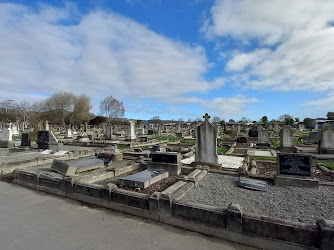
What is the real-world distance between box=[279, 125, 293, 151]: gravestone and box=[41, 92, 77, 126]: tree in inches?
2093

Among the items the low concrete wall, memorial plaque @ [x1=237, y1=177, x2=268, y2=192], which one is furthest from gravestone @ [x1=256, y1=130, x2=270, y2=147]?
the low concrete wall

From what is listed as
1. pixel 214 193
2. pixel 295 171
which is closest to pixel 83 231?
pixel 214 193

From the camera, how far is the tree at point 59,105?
2076 inches

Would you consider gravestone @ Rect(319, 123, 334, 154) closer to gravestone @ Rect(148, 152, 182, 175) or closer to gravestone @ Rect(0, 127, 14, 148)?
gravestone @ Rect(148, 152, 182, 175)

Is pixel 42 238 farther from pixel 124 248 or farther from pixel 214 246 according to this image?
pixel 214 246

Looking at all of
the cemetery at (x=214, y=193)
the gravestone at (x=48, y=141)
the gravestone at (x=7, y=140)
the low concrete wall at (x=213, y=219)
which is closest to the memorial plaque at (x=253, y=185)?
the cemetery at (x=214, y=193)

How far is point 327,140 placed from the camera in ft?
44.1

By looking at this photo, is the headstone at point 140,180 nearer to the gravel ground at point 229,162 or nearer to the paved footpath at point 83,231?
the paved footpath at point 83,231

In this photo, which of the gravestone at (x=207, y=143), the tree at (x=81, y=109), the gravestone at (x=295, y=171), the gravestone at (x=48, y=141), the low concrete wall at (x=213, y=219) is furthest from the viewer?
the tree at (x=81, y=109)

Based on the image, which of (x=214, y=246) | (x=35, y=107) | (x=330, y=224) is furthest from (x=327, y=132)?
(x=35, y=107)

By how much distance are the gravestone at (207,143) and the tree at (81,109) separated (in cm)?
5319

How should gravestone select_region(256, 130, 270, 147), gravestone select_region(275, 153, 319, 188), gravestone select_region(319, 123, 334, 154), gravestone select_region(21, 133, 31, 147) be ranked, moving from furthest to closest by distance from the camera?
gravestone select_region(256, 130, 270, 147), gravestone select_region(21, 133, 31, 147), gravestone select_region(319, 123, 334, 154), gravestone select_region(275, 153, 319, 188)

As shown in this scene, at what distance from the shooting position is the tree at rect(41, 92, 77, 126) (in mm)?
52719

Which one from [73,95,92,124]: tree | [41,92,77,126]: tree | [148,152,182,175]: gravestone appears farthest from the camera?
[73,95,92,124]: tree
